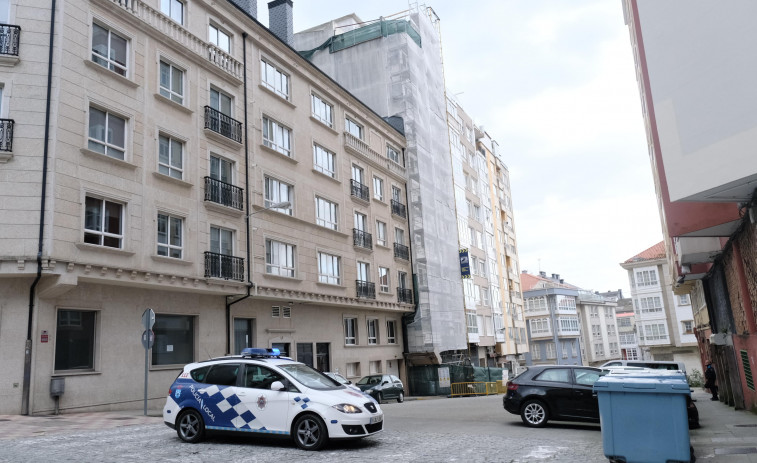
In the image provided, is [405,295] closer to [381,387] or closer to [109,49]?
[381,387]

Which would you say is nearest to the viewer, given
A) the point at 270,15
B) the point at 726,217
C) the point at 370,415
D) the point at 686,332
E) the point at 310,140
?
the point at 370,415

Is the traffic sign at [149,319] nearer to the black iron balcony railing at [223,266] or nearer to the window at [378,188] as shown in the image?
the black iron balcony railing at [223,266]

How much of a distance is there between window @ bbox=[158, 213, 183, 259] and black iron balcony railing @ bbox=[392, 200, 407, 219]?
18499mm

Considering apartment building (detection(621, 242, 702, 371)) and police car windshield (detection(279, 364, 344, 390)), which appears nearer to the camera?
police car windshield (detection(279, 364, 344, 390))

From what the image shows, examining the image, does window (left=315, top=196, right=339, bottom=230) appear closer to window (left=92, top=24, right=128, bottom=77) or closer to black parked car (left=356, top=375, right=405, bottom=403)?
black parked car (left=356, top=375, right=405, bottom=403)

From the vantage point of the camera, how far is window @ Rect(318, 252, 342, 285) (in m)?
28.1

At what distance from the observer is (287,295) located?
80.8 feet

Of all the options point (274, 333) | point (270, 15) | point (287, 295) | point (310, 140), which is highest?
point (270, 15)

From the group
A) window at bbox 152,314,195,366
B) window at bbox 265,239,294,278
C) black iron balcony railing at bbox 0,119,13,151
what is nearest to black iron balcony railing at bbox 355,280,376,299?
window at bbox 265,239,294,278

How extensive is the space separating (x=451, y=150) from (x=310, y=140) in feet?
69.6

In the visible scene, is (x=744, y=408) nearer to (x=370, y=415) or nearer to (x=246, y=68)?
(x=370, y=415)

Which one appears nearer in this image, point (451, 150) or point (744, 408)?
point (744, 408)

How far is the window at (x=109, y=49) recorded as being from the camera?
60.3 feet

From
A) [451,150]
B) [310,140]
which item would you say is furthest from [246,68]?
[451,150]
